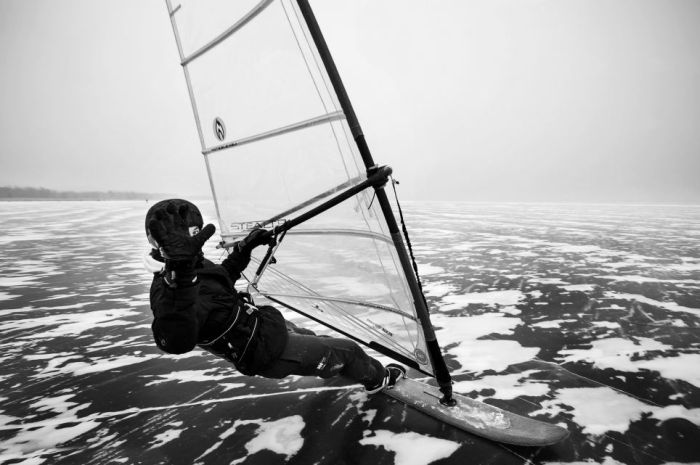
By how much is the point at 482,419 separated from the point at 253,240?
195 centimetres

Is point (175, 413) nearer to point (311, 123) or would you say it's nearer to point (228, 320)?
point (228, 320)

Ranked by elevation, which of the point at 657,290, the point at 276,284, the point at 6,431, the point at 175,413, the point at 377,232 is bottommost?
the point at 657,290

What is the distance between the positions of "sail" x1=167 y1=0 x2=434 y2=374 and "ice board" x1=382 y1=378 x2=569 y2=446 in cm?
29

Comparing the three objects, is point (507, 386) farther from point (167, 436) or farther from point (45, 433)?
point (45, 433)

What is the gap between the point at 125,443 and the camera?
2416 millimetres

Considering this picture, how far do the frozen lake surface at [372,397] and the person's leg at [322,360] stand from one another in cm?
34

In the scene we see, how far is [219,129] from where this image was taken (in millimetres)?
3045

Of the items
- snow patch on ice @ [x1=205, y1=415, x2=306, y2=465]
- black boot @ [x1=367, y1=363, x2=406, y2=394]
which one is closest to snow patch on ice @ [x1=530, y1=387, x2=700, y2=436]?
black boot @ [x1=367, y1=363, x2=406, y2=394]

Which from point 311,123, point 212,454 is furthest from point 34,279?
point 311,123

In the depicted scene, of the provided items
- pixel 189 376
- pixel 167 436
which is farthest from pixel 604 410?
pixel 189 376

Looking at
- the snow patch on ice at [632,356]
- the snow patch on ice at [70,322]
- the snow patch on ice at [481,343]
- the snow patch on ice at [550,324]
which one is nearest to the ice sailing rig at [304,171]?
the snow patch on ice at [481,343]

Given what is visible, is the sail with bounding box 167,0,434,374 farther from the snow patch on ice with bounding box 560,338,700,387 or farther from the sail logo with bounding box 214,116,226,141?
the snow patch on ice with bounding box 560,338,700,387

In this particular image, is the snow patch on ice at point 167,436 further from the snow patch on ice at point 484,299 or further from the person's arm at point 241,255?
the snow patch on ice at point 484,299

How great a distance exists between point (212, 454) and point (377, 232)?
5.75ft
